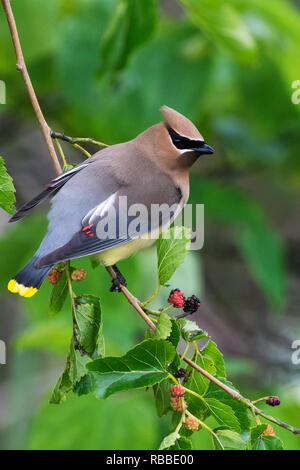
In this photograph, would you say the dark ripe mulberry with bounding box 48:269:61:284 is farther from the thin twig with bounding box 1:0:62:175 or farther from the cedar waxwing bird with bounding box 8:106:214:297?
the thin twig with bounding box 1:0:62:175

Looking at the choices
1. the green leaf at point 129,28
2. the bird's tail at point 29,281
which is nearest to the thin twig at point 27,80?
the bird's tail at point 29,281

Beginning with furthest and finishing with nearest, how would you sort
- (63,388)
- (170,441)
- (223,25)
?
1. (223,25)
2. (63,388)
3. (170,441)

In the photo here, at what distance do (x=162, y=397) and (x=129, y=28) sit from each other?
36.0 inches

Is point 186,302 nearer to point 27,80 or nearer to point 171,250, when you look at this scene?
point 171,250

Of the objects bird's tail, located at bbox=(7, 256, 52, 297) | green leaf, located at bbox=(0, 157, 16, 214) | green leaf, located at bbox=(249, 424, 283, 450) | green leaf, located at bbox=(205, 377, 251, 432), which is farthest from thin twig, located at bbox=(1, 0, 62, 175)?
green leaf, located at bbox=(249, 424, 283, 450)

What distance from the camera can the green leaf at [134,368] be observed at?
4.48ft

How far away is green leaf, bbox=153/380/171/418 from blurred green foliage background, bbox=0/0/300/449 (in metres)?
0.84

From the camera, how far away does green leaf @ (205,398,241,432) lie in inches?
55.4

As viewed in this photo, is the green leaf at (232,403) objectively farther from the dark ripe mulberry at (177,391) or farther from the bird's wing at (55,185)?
the bird's wing at (55,185)

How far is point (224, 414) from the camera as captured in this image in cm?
141

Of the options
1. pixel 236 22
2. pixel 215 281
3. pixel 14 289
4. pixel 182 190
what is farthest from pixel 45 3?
pixel 215 281

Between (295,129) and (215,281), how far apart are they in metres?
1.28

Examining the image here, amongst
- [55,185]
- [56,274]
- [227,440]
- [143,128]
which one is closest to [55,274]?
[56,274]

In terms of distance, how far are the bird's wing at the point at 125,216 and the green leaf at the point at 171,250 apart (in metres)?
0.21
